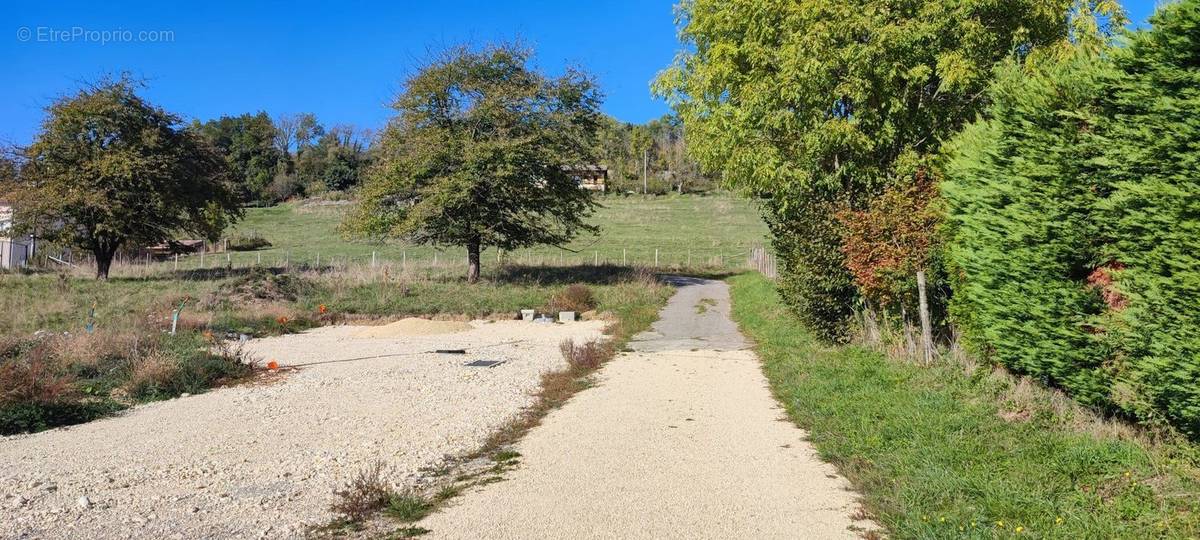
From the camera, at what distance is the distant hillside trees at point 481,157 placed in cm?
2880

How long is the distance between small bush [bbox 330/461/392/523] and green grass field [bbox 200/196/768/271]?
3080 cm

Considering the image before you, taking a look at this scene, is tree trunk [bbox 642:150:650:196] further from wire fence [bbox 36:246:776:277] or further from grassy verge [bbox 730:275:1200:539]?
grassy verge [bbox 730:275:1200:539]

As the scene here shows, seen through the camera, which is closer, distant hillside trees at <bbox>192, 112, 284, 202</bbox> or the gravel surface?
the gravel surface

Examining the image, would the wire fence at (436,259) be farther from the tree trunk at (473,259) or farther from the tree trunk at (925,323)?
the tree trunk at (925,323)

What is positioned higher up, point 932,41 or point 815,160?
point 932,41

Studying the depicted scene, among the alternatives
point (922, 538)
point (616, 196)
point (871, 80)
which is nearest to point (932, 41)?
point (871, 80)

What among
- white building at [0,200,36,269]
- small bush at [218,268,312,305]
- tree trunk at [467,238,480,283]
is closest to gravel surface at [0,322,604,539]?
small bush at [218,268,312,305]

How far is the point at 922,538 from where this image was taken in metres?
4.68

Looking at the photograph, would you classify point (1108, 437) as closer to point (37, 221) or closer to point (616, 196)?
point (37, 221)

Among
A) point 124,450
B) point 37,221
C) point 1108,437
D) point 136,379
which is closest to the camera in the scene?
point 1108,437

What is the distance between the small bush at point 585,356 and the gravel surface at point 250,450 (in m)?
0.43

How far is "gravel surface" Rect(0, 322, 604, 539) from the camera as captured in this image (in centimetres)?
572

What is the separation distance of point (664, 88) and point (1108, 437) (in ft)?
41.8

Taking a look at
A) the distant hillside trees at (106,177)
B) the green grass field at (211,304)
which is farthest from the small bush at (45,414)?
the distant hillside trees at (106,177)
